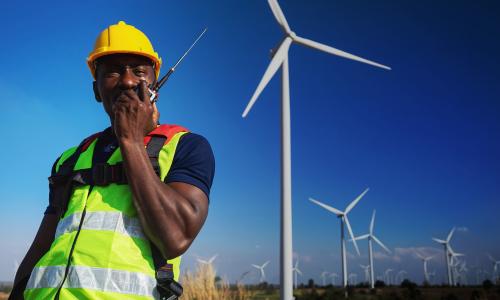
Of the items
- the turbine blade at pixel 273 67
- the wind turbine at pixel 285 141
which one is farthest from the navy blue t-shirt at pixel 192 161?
the turbine blade at pixel 273 67

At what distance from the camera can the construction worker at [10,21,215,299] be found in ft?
7.64

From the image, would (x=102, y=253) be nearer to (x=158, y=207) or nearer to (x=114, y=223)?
(x=114, y=223)

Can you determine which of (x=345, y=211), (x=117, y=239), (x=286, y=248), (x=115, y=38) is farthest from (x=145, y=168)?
(x=345, y=211)

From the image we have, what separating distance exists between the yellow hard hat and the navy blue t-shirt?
0.66 metres

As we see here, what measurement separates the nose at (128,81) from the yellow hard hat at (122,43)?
0.17 meters

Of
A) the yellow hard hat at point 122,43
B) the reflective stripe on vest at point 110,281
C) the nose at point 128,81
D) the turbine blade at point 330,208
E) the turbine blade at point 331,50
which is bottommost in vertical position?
the reflective stripe on vest at point 110,281

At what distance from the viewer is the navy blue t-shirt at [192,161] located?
256 cm

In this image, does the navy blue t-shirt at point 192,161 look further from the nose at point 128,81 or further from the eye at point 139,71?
the eye at point 139,71

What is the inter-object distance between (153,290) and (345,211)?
49.0m

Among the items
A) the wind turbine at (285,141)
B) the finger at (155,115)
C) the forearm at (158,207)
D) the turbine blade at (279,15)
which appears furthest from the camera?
the turbine blade at (279,15)

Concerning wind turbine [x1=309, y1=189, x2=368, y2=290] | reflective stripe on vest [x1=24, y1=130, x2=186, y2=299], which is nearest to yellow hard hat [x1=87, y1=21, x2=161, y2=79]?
reflective stripe on vest [x1=24, y1=130, x2=186, y2=299]

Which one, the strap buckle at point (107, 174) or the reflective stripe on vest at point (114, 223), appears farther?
the strap buckle at point (107, 174)

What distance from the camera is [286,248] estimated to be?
12906mm

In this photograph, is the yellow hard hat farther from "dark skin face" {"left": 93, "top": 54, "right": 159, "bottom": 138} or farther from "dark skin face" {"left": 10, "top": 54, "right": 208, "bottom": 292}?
"dark skin face" {"left": 10, "top": 54, "right": 208, "bottom": 292}
